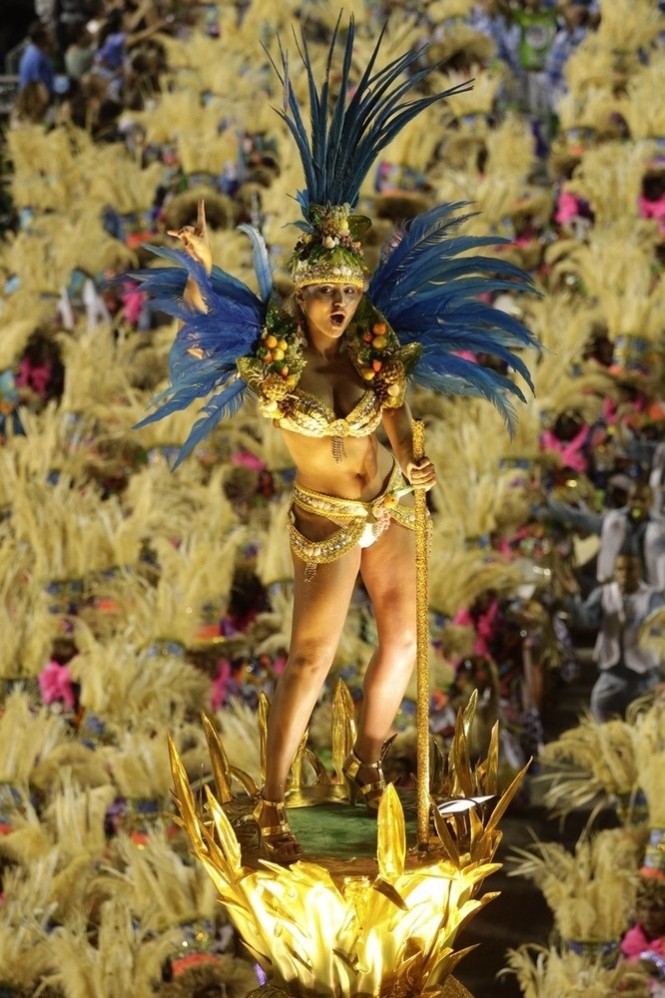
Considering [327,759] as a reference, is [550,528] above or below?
above

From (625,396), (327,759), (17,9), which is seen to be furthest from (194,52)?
(327,759)

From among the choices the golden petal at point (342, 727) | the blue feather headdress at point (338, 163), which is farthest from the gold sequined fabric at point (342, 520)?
the golden petal at point (342, 727)

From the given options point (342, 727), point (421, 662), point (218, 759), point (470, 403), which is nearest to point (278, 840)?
point (218, 759)

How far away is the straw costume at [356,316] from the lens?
2.93 m

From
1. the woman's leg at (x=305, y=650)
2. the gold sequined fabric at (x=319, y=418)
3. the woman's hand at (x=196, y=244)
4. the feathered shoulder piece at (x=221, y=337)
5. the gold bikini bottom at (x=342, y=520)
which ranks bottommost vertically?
the woman's leg at (x=305, y=650)

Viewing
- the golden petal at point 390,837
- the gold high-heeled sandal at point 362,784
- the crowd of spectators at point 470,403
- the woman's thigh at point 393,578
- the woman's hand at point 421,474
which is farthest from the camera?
the crowd of spectators at point 470,403

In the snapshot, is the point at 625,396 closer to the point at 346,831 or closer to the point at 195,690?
the point at 195,690

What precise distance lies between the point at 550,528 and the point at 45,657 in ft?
6.30

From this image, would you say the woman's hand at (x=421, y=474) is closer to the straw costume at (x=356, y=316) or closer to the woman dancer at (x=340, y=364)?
the woman dancer at (x=340, y=364)

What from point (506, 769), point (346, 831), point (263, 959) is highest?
point (346, 831)

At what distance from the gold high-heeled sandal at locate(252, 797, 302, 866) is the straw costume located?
0.42 m

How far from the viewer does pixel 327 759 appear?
17.2 ft

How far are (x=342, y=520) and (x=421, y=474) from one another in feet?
0.57

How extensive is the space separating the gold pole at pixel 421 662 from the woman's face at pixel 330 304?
0.21 meters
